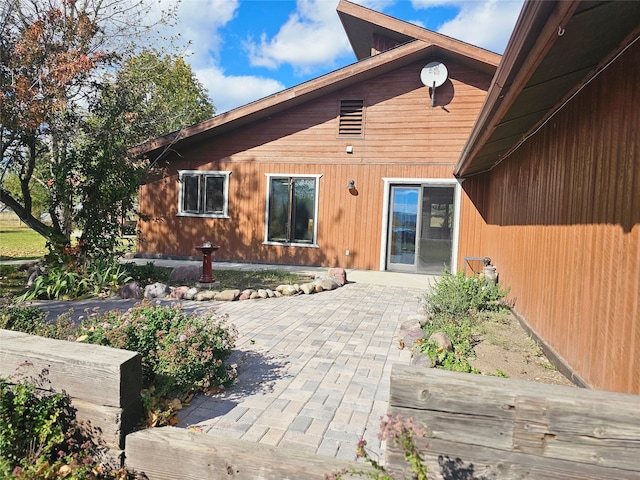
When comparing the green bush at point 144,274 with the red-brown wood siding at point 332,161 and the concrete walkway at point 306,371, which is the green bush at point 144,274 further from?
the red-brown wood siding at point 332,161

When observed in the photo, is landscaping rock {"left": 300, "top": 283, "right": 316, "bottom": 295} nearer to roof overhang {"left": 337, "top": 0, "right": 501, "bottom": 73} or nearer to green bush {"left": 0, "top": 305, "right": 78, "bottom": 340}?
green bush {"left": 0, "top": 305, "right": 78, "bottom": 340}

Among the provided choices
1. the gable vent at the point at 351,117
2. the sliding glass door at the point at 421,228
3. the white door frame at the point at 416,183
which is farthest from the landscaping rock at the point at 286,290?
the gable vent at the point at 351,117

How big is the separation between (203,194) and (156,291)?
5.67 m

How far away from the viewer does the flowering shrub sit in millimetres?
2768

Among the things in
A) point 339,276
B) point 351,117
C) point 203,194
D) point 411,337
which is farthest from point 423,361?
point 203,194

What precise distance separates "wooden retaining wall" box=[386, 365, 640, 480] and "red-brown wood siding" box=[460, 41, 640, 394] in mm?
1351

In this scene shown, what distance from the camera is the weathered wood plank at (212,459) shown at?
1.76 meters

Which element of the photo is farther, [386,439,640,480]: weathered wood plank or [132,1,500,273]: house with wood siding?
[132,1,500,273]: house with wood siding

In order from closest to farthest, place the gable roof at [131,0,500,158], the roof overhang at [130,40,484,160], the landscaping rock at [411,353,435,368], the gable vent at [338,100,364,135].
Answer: the landscaping rock at [411,353,435,368]
the gable roof at [131,0,500,158]
the roof overhang at [130,40,484,160]
the gable vent at [338,100,364,135]

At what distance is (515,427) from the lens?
1444 mm

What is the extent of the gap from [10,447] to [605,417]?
2496 millimetres

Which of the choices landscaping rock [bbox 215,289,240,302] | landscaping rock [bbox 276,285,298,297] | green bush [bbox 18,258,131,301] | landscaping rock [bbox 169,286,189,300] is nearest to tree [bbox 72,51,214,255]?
green bush [bbox 18,258,131,301]

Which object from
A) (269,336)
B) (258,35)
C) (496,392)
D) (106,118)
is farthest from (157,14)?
(496,392)

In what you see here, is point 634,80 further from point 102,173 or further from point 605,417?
point 102,173
